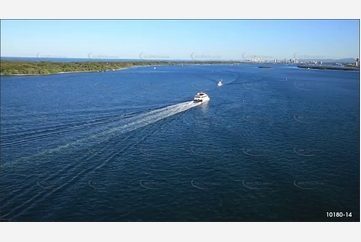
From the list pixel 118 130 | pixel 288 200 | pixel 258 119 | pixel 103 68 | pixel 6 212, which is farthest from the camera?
pixel 103 68

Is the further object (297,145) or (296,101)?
(296,101)

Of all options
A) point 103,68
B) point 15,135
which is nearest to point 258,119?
point 15,135

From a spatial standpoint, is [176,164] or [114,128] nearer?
[176,164]

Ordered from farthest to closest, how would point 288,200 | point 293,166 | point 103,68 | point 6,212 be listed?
point 103,68
point 293,166
point 288,200
point 6,212

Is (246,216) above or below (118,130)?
below

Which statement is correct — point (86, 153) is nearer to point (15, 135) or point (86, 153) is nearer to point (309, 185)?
point (15, 135)

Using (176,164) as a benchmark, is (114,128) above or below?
above

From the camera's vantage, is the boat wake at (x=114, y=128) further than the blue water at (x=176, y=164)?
Yes

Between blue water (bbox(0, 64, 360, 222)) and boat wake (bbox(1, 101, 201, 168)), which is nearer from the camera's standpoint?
blue water (bbox(0, 64, 360, 222))
